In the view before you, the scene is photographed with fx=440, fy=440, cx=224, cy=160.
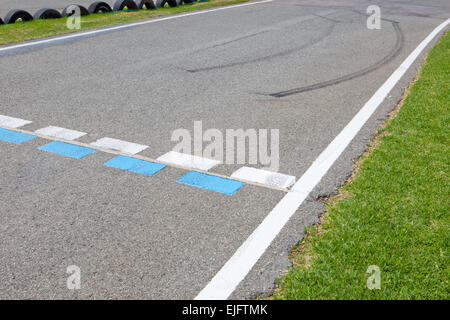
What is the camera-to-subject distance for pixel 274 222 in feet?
12.6

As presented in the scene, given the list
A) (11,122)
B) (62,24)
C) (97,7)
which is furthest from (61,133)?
(97,7)

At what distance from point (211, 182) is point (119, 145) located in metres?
1.44

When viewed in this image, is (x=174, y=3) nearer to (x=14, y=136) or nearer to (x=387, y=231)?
(x=14, y=136)

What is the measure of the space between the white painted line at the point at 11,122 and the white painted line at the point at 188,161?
2205 millimetres

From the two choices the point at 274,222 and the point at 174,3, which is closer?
the point at 274,222

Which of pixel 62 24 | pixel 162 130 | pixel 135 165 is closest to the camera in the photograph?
pixel 135 165

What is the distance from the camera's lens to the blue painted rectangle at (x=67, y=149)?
5.05m

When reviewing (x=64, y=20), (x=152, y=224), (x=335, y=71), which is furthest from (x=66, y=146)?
(x=64, y=20)

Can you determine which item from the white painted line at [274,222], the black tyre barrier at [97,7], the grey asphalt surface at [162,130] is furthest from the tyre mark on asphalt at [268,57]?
the black tyre barrier at [97,7]

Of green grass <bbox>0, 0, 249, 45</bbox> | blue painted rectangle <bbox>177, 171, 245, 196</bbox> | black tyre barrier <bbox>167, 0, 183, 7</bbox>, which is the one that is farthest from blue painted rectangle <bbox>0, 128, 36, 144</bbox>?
black tyre barrier <bbox>167, 0, 183, 7</bbox>

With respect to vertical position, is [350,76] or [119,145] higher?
[350,76]

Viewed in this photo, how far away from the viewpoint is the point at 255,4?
18.8 m

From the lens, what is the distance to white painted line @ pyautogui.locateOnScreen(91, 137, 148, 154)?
17.0ft

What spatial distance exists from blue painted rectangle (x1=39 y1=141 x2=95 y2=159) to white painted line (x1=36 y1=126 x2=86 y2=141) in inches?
7.2
